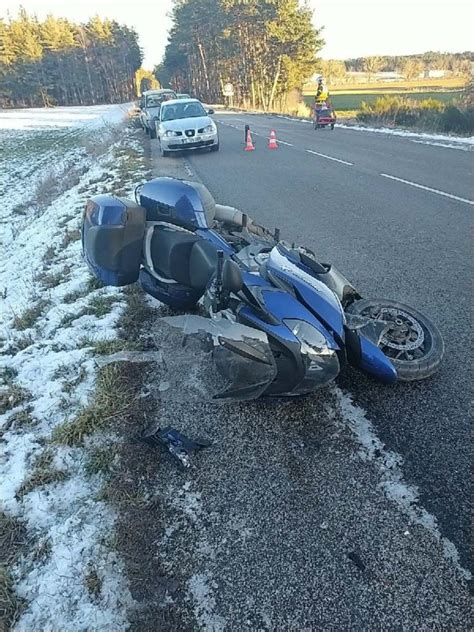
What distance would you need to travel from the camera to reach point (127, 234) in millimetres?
3318

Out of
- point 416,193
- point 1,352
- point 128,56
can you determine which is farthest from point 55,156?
point 128,56

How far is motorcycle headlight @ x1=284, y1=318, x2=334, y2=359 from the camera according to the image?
255 cm

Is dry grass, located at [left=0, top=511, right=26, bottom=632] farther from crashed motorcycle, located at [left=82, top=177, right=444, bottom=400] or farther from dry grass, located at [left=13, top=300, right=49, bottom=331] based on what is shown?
dry grass, located at [left=13, top=300, right=49, bottom=331]

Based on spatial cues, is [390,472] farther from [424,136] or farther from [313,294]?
[424,136]

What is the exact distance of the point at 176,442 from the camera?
8.69 ft

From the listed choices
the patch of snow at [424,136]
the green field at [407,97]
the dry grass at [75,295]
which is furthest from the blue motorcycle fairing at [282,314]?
the green field at [407,97]

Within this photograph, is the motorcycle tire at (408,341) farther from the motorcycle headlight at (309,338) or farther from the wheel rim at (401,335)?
the motorcycle headlight at (309,338)

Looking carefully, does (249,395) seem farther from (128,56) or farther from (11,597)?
(128,56)

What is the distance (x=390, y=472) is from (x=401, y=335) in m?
1.13

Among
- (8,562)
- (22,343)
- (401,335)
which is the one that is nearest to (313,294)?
(401,335)

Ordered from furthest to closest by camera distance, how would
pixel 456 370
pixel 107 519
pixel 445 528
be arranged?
pixel 456 370, pixel 107 519, pixel 445 528

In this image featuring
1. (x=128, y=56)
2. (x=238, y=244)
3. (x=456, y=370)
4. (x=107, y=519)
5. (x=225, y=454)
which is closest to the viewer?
(x=107, y=519)

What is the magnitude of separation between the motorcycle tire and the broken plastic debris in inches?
53.8

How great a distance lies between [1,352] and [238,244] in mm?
2440
